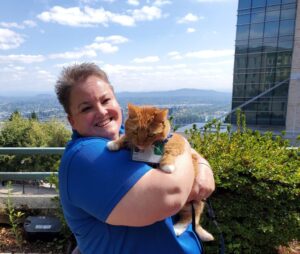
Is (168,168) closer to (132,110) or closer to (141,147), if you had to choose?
(141,147)

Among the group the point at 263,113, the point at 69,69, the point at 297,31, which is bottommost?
the point at 263,113

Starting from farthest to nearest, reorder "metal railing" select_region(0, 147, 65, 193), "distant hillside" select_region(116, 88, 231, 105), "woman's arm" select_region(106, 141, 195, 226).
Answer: "distant hillside" select_region(116, 88, 231, 105) → "metal railing" select_region(0, 147, 65, 193) → "woman's arm" select_region(106, 141, 195, 226)

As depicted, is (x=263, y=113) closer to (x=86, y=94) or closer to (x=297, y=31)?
(x=297, y=31)

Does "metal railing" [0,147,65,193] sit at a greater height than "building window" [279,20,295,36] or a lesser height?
lesser

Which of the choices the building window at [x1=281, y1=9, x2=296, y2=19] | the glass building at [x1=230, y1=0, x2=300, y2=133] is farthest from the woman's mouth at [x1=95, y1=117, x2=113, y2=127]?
the building window at [x1=281, y1=9, x2=296, y2=19]

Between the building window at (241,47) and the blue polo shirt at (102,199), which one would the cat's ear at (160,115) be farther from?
the building window at (241,47)

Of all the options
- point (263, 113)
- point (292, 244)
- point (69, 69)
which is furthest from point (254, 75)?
point (69, 69)

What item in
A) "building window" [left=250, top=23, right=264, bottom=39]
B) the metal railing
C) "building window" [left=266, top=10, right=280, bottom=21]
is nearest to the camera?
the metal railing

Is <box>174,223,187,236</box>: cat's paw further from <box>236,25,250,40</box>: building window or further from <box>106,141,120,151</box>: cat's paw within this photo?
<box>236,25,250,40</box>: building window

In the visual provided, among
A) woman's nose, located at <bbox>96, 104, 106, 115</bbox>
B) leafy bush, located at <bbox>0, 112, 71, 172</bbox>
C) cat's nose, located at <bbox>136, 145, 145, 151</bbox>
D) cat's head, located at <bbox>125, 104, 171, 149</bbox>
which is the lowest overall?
leafy bush, located at <bbox>0, 112, 71, 172</bbox>

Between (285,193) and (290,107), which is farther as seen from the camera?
(290,107)

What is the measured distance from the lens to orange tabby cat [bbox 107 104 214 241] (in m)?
1.56

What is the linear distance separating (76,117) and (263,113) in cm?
2796

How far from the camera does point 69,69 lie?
1600 millimetres
